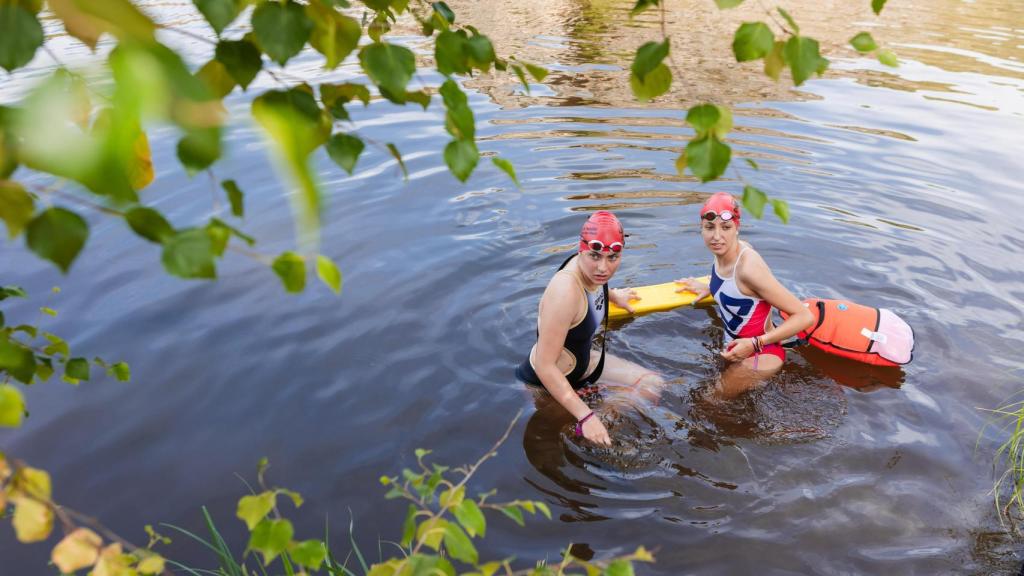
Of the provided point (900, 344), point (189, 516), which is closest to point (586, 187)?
point (900, 344)

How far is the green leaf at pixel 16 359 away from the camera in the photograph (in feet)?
4.96

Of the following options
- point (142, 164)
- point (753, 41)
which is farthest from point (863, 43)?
point (142, 164)

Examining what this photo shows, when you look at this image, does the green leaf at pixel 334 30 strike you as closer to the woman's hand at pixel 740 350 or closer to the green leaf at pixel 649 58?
the green leaf at pixel 649 58

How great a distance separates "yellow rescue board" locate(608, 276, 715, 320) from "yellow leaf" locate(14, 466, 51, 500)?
4677 millimetres

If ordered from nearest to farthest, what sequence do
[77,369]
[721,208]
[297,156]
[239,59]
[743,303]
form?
[297,156]
[239,59]
[77,369]
[721,208]
[743,303]

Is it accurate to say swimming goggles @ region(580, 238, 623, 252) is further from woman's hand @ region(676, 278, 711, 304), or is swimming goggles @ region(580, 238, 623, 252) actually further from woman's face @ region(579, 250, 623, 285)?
woman's hand @ region(676, 278, 711, 304)

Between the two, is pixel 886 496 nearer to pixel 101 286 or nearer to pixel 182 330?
pixel 182 330

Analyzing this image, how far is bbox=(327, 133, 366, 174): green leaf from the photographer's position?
4.07 feet

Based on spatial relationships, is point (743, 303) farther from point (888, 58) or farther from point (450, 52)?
point (450, 52)

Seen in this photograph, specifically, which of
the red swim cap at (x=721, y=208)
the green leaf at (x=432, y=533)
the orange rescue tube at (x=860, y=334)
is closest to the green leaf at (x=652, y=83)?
the green leaf at (x=432, y=533)

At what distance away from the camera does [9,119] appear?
0.68m

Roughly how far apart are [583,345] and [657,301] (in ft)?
4.28

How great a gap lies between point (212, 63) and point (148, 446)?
13.2 ft

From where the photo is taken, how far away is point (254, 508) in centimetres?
150
